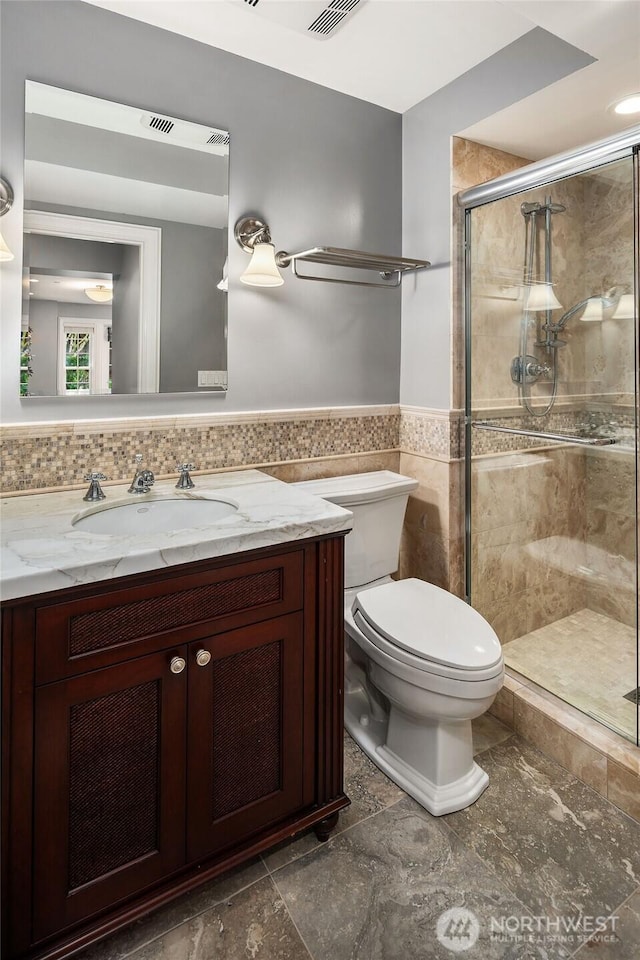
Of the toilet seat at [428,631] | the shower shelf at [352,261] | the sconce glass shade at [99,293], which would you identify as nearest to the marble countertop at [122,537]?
the toilet seat at [428,631]

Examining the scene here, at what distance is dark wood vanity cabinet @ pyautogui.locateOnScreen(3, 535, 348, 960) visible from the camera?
1052 millimetres

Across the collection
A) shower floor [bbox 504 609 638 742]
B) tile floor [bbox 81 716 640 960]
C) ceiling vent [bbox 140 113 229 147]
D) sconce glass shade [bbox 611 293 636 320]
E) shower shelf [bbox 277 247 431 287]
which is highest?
ceiling vent [bbox 140 113 229 147]

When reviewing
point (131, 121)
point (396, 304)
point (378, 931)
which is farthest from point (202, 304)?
point (378, 931)

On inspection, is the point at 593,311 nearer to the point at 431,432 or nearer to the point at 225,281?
the point at 431,432

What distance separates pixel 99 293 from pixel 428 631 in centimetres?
141

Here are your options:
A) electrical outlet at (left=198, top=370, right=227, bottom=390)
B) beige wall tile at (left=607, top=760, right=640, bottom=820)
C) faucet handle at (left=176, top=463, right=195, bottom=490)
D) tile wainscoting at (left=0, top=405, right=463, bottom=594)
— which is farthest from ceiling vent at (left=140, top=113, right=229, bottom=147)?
beige wall tile at (left=607, top=760, right=640, bottom=820)

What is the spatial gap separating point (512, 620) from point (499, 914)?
1.10 m

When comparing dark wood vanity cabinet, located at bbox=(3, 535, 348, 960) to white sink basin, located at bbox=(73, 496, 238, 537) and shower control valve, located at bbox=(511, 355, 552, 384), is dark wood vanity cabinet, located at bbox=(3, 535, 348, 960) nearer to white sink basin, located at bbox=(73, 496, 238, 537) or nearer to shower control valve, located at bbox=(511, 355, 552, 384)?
white sink basin, located at bbox=(73, 496, 238, 537)

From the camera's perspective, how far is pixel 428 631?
163 cm

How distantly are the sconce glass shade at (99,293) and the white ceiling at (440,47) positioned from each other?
2.64ft

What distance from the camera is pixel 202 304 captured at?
183 centimetres

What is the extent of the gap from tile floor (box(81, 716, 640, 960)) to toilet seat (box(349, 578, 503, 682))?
0.44 m

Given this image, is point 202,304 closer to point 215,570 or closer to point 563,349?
point 215,570

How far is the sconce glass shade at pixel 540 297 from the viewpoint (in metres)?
1.94
